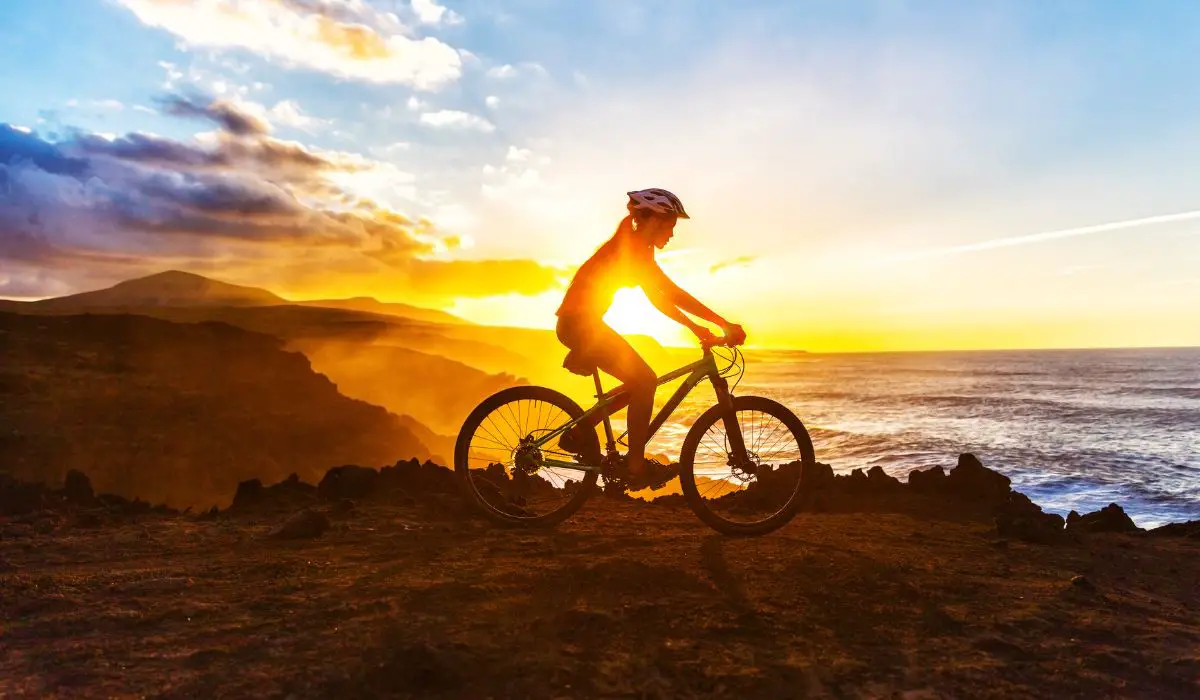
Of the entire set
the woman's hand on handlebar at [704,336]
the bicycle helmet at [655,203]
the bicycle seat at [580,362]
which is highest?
the bicycle helmet at [655,203]

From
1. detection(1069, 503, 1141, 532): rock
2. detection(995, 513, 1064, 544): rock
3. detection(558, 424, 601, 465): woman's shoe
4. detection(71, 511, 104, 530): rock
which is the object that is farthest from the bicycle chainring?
detection(1069, 503, 1141, 532): rock

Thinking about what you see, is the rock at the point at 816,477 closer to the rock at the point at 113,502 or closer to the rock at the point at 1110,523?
the rock at the point at 1110,523

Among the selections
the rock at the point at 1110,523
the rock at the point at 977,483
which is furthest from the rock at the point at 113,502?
the rock at the point at 1110,523

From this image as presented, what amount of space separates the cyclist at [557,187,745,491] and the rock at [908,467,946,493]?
13.9 ft

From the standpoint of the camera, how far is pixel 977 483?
24.7 feet

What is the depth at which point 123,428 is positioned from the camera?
75.7ft

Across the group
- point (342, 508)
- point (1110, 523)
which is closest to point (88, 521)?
point (342, 508)

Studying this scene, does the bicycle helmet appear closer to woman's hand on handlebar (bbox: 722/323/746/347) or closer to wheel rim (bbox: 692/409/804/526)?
woman's hand on handlebar (bbox: 722/323/746/347)

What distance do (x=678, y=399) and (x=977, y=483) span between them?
4624 mm

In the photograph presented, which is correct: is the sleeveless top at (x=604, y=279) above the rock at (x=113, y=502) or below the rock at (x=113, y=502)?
above

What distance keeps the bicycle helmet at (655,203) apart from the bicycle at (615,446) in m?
1.17

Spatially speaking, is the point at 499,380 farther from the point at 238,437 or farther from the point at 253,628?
the point at 253,628

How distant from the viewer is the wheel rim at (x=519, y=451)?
18.5 feet

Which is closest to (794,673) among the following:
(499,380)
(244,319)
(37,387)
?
(37,387)
